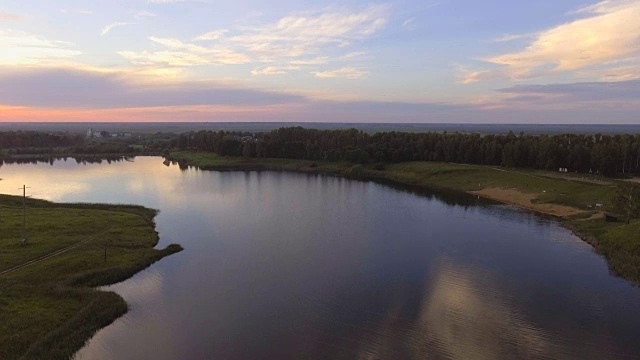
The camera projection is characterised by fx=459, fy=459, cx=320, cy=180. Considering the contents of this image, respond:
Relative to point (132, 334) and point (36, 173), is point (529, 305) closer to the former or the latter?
point (132, 334)

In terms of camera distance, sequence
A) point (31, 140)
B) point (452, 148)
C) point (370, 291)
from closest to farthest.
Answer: point (370, 291), point (452, 148), point (31, 140)

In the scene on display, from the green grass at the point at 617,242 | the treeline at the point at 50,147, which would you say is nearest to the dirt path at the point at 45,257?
the green grass at the point at 617,242

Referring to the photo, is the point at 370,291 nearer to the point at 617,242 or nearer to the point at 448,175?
the point at 617,242

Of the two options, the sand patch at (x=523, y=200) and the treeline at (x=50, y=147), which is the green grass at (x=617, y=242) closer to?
the sand patch at (x=523, y=200)

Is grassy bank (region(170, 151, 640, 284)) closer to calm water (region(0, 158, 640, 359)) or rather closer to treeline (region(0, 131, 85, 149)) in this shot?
calm water (region(0, 158, 640, 359))

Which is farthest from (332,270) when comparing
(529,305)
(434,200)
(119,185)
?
(119,185)

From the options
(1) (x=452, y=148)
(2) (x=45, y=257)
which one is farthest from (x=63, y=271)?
(1) (x=452, y=148)

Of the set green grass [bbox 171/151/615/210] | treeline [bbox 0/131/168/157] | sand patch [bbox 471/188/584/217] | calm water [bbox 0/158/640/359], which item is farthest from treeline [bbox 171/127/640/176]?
calm water [bbox 0/158/640/359]
